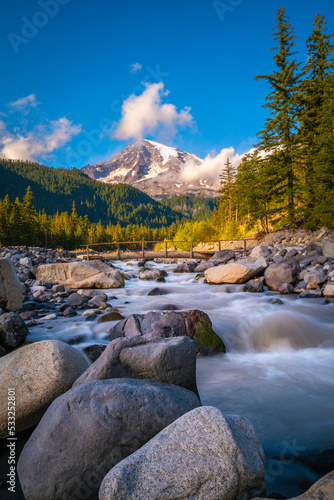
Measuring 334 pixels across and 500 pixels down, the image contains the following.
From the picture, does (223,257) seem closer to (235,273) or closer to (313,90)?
(235,273)

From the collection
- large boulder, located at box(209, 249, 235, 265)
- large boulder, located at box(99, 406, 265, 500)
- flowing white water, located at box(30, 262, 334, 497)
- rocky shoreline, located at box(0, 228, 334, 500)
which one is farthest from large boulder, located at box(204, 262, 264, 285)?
large boulder, located at box(99, 406, 265, 500)

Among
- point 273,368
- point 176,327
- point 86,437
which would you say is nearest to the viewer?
point 86,437

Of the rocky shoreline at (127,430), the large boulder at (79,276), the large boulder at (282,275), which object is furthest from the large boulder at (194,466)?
the large boulder at (79,276)

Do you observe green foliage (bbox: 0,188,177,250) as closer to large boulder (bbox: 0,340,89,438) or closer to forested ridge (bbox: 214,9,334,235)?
forested ridge (bbox: 214,9,334,235)

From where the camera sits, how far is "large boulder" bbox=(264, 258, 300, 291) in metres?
11.0

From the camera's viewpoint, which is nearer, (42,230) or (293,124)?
(293,124)

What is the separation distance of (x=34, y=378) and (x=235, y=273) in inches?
407

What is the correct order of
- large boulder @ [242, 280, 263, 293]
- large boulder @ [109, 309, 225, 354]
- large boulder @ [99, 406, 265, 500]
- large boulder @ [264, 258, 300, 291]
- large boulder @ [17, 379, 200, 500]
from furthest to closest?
1. large boulder @ [264, 258, 300, 291]
2. large boulder @ [242, 280, 263, 293]
3. large boulder @ [109, 309, 225, 354]
4. large boulder @ [17, 379, 200, 500]
5. large boulder @ [99, 406, 265, 500]

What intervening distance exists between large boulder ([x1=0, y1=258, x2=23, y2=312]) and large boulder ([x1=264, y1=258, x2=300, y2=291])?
30.2ft

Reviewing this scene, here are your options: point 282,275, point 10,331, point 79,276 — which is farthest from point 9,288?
point 282,275

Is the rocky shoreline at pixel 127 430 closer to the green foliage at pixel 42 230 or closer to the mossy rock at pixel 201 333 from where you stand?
the mossy rock at pixel 201 333

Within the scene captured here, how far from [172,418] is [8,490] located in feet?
5.36

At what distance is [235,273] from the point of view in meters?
12.4

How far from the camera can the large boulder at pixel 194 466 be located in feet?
5.55
